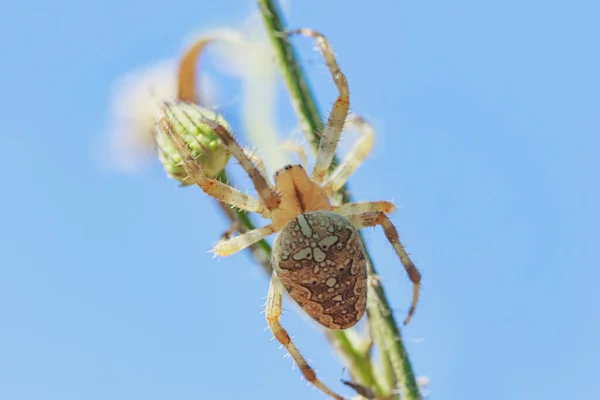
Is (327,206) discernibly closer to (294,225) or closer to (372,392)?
(294,225)

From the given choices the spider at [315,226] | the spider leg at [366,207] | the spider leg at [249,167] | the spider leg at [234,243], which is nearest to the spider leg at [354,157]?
the spider at [315,226]

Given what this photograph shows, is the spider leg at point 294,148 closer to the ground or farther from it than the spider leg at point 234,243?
farther from it

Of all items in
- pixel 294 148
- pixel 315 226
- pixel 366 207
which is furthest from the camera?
pixel 294 148

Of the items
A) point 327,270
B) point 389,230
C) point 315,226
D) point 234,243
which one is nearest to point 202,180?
point 234,243

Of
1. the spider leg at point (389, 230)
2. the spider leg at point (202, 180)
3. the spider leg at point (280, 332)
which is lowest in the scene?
the spider leg at point (280, 332)

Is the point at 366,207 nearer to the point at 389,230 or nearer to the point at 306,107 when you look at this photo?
the point at 389,230

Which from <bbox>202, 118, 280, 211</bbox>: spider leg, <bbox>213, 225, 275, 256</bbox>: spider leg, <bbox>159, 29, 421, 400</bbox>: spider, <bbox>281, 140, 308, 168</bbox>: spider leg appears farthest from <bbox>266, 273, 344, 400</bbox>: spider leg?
<bbox>281, 140, 308, 168</bbox>: spider leg

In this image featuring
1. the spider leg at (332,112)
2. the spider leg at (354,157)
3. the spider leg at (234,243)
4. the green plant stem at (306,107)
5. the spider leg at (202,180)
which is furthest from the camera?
the spider leg at (354,157)

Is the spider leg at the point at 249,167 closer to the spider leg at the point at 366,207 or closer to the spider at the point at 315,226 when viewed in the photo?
the spider at the point at 315,226
